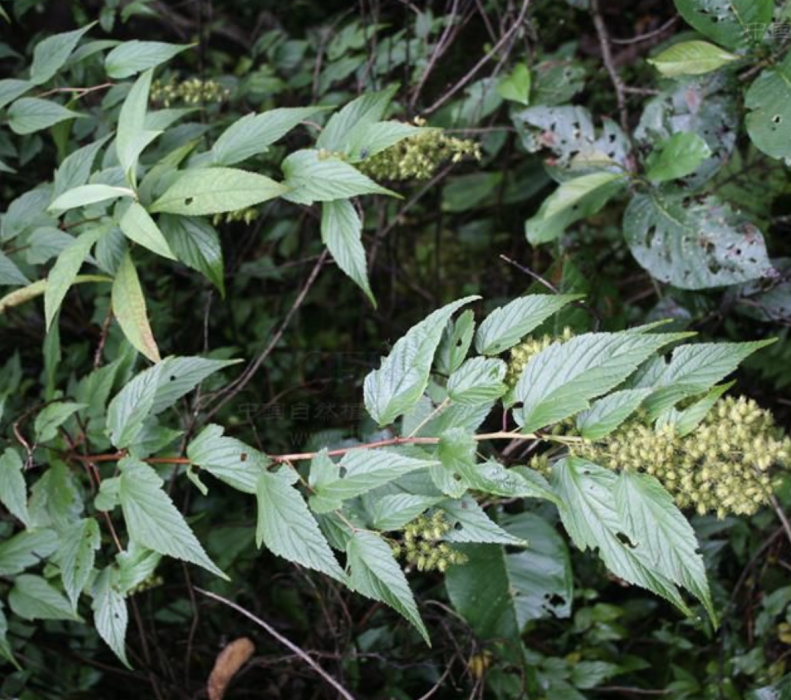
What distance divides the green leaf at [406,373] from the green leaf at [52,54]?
4.11 feet

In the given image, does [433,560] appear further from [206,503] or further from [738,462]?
[206,503]

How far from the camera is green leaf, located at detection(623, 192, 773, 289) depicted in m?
2.15

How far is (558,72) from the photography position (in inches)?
109

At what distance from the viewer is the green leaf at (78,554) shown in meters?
1.73

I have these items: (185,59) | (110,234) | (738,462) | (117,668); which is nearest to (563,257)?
(738,462)

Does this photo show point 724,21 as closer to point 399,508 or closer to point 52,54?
point 399,508

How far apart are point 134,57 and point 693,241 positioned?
1.53 m

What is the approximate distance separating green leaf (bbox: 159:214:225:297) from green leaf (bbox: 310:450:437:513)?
1.87ft

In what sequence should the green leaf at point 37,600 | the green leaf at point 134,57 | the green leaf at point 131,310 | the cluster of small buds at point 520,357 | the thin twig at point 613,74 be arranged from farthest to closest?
the thin twig at point 613,74, the green leaf at point 134,57, the green leaf at point 37,600, the green leaf at point 131,310, the cluster of small buds at point 520,357

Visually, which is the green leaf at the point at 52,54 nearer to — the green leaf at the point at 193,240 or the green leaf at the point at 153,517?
the green leaf at the point at 193,240

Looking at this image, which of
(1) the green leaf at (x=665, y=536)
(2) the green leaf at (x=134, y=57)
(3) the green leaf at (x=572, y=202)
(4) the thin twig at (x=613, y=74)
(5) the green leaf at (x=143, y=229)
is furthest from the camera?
(4) the thin twig at (x=613, y=74)

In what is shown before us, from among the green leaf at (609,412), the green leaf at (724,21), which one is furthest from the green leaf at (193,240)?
the green leaf at (724,21)

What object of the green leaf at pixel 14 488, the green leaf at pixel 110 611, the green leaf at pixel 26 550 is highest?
the green leaf at pixel 14 488

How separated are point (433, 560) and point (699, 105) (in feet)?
5.10
